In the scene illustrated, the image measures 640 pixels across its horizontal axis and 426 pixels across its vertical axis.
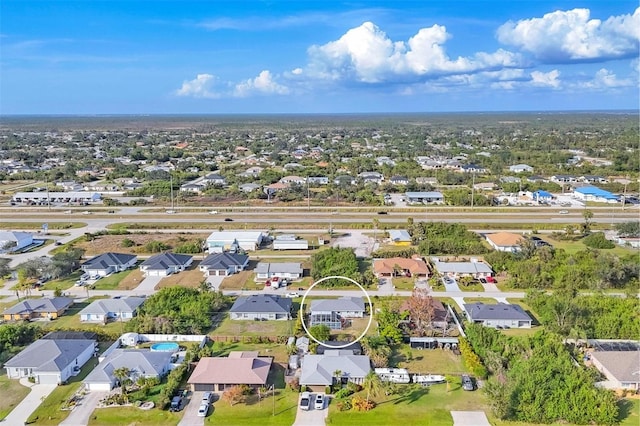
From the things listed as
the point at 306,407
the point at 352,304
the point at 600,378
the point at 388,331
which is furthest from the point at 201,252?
the point at 600,378

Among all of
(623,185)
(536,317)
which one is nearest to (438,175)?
(623,185)

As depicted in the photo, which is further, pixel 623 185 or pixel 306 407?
pixel 623 185

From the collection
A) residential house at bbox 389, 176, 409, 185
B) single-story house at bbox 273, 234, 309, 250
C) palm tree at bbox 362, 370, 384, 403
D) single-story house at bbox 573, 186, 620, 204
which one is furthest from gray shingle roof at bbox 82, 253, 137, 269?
single-story house at bbox 573, 186, 620, 204

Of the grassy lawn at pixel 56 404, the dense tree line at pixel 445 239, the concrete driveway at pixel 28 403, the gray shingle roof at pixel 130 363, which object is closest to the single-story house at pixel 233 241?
the dense tree line at pixel 445 239

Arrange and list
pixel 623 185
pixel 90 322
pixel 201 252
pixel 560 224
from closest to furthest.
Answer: pixel 90 322 < pixel 201 252 < pixel 560 224 < pixel 623 185

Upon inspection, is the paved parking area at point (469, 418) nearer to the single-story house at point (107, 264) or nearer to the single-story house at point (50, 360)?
the single-story house at point (50, 360)

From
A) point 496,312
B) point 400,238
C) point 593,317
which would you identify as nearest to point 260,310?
point 496,312

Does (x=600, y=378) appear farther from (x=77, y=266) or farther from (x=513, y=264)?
(x=77, y=266)

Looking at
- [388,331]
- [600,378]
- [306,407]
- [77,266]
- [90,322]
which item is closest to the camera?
[306,407]
